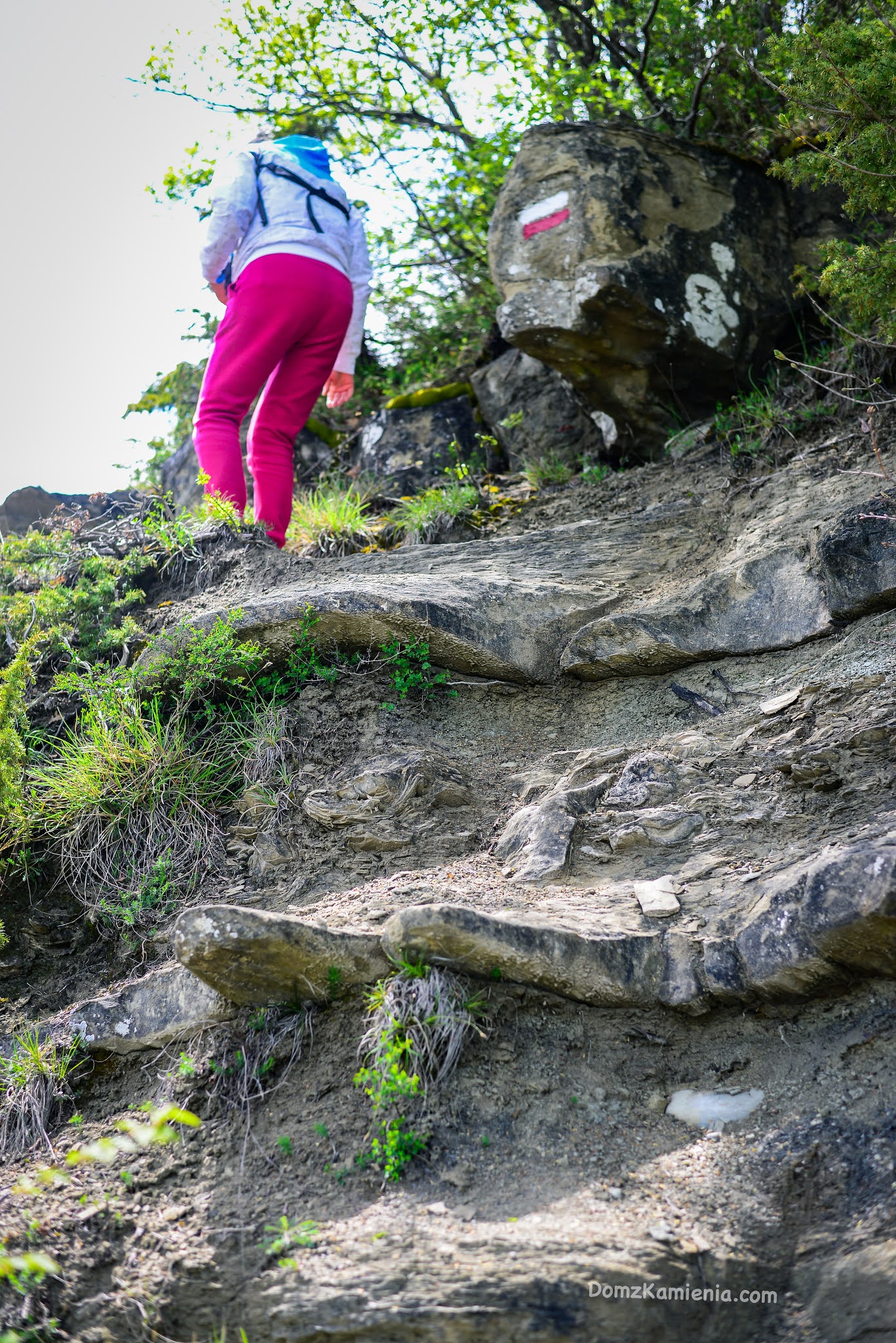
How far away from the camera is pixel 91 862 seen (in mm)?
3830

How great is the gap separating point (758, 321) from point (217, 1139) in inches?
212

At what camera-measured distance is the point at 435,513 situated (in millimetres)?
5750

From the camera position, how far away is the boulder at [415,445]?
6641 mm

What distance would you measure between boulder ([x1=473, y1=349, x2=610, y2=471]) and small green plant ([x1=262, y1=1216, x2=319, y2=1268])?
5.02 m

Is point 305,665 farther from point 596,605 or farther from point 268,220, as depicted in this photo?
point 268,220

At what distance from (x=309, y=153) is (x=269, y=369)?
51.3 inches

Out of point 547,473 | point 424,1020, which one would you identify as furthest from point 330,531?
point 424,1020

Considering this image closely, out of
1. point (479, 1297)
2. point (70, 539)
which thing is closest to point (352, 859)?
point (479, 1297)

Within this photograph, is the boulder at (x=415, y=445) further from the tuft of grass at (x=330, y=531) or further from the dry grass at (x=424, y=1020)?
the dry grass at (x=424, y=1020)

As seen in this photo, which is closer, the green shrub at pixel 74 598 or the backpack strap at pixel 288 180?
the green shrub at pixel 74 598

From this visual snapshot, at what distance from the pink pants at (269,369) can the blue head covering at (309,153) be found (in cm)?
59

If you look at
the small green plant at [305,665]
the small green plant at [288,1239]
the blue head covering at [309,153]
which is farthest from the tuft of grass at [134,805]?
the blue head covering at [309,153]

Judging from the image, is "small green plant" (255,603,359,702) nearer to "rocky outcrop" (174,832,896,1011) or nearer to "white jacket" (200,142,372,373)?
"rocky outcrop" (174,832,896,1011)

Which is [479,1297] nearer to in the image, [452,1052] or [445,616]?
[452,1052]
